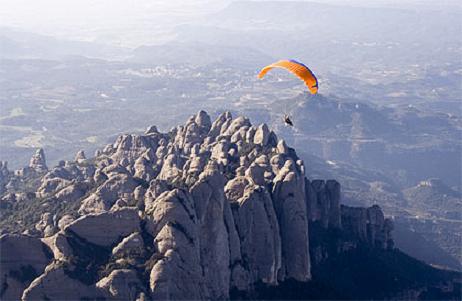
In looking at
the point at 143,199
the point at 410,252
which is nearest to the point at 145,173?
the point at 143,199

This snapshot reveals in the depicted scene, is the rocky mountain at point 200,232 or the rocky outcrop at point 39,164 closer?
the rocky mountain at point 200,232

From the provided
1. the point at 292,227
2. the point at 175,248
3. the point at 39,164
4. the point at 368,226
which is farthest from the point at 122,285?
the point at 39,164

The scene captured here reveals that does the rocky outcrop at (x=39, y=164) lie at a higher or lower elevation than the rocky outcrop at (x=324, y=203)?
lower

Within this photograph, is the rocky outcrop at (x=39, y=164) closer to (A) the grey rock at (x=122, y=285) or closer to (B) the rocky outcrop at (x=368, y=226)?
(B) the rocky outcrop at (x=368, y=226)

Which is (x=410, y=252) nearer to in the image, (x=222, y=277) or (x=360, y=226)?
(x=360, y=226)

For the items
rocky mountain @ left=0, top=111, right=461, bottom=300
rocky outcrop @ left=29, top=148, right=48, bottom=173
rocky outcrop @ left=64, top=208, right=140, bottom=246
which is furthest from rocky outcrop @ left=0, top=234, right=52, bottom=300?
rocky outcrop @ left=29, top=148, right=48, bottom=173

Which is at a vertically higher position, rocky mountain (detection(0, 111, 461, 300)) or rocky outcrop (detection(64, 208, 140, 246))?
rocky outcrop (detection(64, 208, 140, 246))

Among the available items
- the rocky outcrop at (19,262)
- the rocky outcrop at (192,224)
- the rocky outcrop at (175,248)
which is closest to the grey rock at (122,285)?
the rocky outcrop at (192,224)

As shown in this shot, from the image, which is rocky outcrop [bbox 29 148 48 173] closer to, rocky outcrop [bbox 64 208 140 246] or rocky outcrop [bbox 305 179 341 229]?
rocky outcrop [bbox 305 179 341 229]
